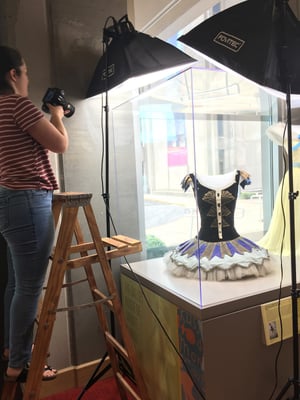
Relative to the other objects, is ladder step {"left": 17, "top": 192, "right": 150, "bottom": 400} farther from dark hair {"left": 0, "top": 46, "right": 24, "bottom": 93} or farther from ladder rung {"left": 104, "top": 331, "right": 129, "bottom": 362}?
dark hair {"left": 0, "top": 46, "right": 24, "bottom": 93}

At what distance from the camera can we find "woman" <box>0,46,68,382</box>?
3.94ft

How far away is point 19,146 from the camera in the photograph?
4.03ft

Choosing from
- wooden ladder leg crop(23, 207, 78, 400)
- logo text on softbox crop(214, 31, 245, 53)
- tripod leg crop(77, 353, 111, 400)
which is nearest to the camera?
wooden ladder leg crop(23, 207, 78, 400)

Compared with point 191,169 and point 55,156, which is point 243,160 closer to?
point 191,169

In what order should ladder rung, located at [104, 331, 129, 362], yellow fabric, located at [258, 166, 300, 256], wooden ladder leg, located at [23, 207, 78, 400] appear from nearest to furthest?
wooden ladder leg, located at [23, 207, 78, 400]
ladder rung, located at [104, 331, 129, 362]
yellow fabric, located at [258, 166, 300, 256]

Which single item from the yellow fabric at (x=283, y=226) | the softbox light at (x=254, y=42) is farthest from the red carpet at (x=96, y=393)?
the softbox light at (x=254, y=42)

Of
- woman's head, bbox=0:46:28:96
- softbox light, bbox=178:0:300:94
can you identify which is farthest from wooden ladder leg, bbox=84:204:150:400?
softbox light, bbox=178:0:300:94

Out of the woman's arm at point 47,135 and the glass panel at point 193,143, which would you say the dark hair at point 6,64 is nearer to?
the woman's arm at point 47,135

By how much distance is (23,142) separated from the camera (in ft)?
4.04

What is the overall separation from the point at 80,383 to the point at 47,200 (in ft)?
3.67

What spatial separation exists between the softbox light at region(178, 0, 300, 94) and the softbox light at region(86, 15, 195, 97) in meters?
0.19

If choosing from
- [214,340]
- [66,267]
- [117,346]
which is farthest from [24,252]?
[214,340]

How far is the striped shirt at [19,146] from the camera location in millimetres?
1193

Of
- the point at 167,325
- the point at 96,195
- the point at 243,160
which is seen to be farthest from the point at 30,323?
the point at 243,160
